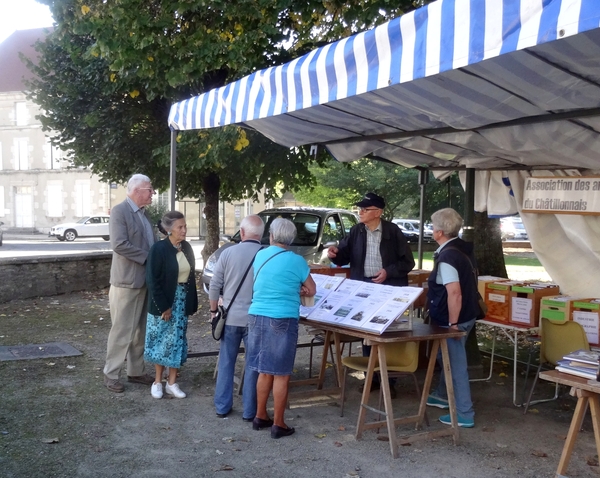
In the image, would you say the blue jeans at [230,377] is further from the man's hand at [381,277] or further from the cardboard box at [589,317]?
the cardboard box at [589,317]

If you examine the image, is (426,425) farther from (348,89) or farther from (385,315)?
(348,89)

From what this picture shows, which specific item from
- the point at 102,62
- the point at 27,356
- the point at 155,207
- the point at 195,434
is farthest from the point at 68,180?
the point at 195,434

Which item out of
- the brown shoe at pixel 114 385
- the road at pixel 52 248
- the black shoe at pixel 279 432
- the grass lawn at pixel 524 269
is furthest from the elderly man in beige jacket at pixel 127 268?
the road at pixel 52 248

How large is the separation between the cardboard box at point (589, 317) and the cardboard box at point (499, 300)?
610 millimetres

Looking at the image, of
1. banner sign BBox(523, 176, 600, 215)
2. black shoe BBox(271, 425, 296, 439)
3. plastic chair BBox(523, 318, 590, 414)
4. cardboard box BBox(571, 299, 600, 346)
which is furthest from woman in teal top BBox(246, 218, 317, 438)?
banner sign BBox(523, 176, 600, 215)

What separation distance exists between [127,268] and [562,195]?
4238 mm

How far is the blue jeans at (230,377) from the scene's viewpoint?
5245mm

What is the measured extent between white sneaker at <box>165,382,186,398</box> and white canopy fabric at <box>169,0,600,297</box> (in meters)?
2.36

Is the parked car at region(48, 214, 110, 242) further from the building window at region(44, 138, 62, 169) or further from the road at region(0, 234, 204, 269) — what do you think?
the building window at region(44, 138, 62, 169)

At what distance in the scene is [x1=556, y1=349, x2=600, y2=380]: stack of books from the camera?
12.9ft

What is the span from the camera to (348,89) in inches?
163

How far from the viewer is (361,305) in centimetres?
508

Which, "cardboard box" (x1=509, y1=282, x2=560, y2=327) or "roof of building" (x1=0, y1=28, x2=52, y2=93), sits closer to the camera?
"cardboard box" (x1=509, y1=282, x2=560, y2=327)

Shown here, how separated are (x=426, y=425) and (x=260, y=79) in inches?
117
